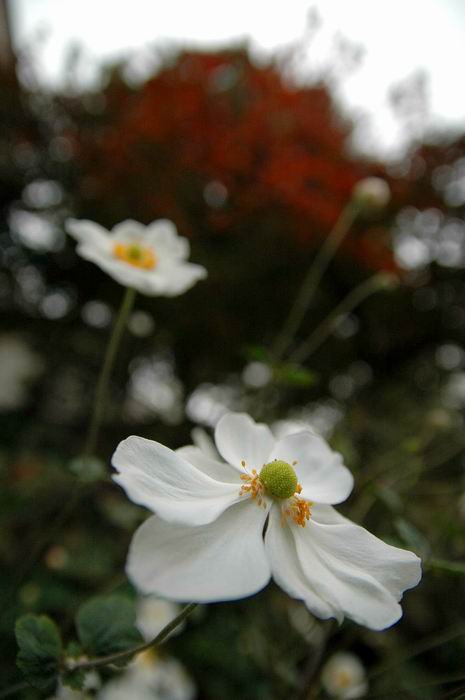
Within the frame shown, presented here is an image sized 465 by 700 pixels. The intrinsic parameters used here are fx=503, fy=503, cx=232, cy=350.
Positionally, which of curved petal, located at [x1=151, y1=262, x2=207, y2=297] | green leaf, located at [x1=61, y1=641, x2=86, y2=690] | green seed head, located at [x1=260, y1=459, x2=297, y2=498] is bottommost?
green leaf, located at [x1=61, y1=641, x2=86, y2=690]

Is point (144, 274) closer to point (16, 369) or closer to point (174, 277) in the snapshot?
point (174, 277)

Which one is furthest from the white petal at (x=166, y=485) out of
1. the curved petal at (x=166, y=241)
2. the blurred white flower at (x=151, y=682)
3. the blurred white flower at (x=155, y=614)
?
the blurred white flower at (x=155, y=614)

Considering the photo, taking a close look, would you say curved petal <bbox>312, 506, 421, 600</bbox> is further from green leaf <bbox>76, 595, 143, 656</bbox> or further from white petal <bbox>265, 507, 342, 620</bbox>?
green leaf <bbox>76, 595, 143, 656</bbox>

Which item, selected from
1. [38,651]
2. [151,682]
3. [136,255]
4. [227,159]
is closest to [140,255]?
[136,255]

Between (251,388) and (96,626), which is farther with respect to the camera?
(251,388)

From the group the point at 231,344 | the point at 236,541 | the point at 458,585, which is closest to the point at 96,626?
the point at 236,541

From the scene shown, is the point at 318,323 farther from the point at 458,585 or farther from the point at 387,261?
the point at 458,585

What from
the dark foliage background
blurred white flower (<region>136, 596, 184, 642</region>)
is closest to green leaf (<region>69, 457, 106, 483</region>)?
blurred white flower (<region>136, 596, 184, 642</region>)
